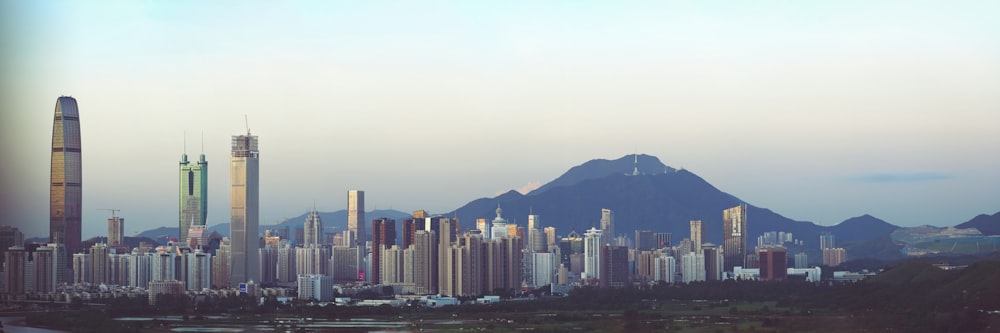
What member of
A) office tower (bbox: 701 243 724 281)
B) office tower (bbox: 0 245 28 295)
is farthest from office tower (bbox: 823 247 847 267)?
office tower (bbox: 0 245 28 295)

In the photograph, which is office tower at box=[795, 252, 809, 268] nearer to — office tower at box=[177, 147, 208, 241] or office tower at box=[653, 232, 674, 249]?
office tower at box=[653, 232, 674, 249]

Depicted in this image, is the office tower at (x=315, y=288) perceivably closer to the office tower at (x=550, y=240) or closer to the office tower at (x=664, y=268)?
the office tower at (x=664, y=268)

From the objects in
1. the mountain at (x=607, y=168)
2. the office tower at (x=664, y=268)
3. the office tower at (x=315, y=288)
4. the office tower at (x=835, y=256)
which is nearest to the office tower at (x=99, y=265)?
the office tower at (x=315, y=288)

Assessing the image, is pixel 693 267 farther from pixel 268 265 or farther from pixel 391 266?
pixel 268 265

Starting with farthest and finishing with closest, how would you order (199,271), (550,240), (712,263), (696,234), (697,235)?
(550,240)
(696,234)
(697,235)
(712,263)
(199,271)

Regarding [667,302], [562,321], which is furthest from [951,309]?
[667,302]

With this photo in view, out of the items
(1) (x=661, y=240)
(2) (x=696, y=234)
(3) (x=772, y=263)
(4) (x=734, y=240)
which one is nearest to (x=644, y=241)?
(1) (x=661, y=240)
